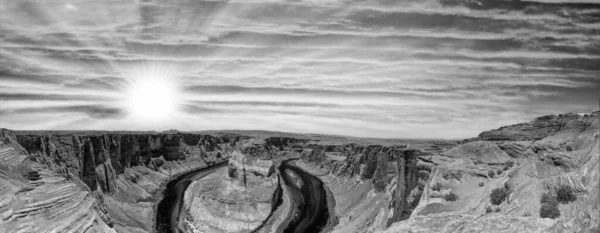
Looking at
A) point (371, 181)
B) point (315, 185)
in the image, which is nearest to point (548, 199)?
point (371, 181)

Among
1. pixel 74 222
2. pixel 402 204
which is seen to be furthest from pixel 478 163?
pixel 74 222

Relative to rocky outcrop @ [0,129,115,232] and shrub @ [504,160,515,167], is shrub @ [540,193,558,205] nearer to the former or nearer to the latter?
shrub @ [504,160,515,167]

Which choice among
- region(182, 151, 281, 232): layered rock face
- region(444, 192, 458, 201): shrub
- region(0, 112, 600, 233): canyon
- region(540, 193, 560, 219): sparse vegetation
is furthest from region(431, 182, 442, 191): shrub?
region(182, 151, 281, 232): layered rock face

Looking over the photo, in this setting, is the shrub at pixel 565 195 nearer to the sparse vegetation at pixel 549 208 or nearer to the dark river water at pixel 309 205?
the sparse vegetation at pixel 549 208

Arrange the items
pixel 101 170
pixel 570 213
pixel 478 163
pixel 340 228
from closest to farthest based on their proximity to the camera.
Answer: pixel 570 213 < pixel 478 163 < pixel 340 228 < pixel 101 170

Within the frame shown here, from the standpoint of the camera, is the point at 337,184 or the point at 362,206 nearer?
the point at 362,206

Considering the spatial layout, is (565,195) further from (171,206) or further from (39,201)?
(171,206)

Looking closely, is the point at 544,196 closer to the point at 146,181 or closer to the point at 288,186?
the point at 288,186

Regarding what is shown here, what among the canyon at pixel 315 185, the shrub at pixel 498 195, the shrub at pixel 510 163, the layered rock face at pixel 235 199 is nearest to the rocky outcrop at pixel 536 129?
the canyon at pixel 315 185
